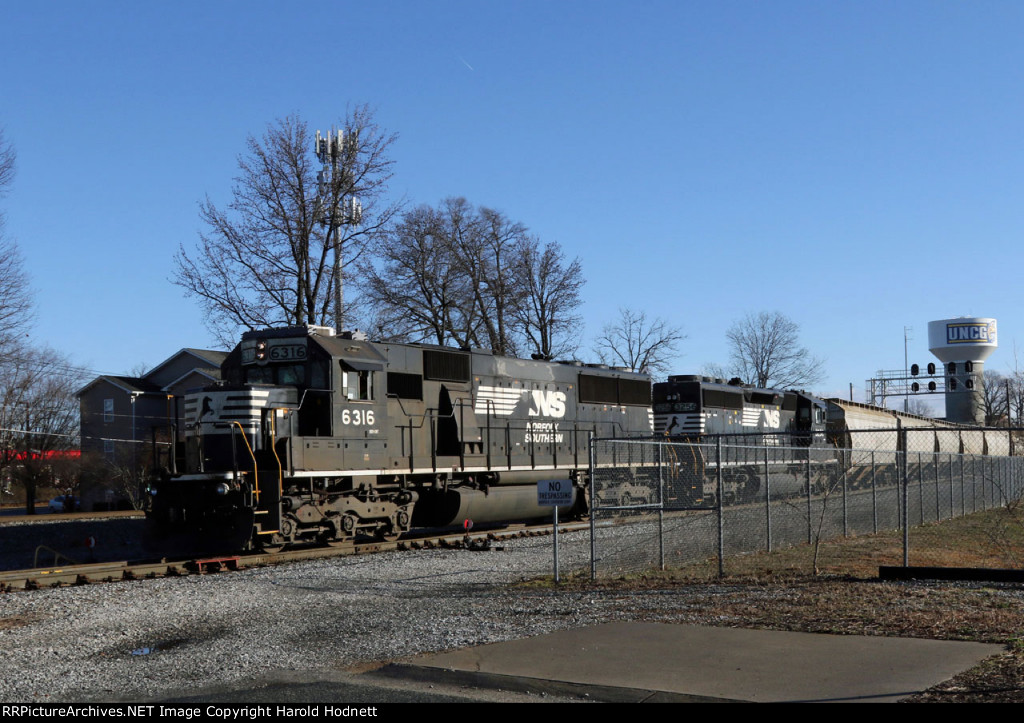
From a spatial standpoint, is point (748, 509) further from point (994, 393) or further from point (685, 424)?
point (994, 393)

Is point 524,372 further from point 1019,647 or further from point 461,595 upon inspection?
point 1019,647

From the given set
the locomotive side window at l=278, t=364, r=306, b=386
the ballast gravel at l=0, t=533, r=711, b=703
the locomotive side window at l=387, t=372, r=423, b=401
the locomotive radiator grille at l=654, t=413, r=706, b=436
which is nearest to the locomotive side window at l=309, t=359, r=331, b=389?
the locomotive side window at l=278, t=364, r=306, b=386

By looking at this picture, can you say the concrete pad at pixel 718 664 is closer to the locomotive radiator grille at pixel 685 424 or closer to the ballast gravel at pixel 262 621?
the ballast gravel at pixel 262 621

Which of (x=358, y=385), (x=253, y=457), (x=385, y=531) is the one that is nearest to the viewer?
(x=253, y=457)

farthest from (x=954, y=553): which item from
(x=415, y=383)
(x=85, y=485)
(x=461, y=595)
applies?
(x=85, y=485)

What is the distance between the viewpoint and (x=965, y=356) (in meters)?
83.4

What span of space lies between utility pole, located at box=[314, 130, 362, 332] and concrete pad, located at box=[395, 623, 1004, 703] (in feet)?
75.3

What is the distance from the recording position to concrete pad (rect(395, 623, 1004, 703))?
22.2 ft

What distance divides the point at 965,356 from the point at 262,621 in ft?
276

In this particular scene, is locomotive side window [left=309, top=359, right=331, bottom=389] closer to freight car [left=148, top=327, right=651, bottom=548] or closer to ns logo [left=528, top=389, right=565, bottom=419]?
freight car [left=148, top=327, right=651, bottom=548]

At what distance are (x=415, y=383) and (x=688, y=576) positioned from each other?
890 centimetres

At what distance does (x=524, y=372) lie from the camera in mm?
24156

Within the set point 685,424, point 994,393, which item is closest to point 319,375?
point 685,424

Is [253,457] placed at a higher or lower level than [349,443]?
lower
